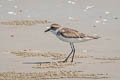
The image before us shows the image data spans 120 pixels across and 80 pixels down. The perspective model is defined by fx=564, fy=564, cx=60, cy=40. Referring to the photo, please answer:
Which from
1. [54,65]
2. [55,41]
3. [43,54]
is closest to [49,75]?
[54,65]

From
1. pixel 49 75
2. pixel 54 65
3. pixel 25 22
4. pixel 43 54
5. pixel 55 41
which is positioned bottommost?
pixel 25 22

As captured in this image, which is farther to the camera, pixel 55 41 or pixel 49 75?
pixel 55 41

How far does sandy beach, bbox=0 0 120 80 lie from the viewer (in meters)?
10.8

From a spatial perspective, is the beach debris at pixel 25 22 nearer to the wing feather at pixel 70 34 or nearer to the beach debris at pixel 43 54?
the beach debris at pixel 43 54

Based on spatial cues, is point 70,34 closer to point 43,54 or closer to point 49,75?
point 43,54

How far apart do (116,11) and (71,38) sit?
6.25 meters

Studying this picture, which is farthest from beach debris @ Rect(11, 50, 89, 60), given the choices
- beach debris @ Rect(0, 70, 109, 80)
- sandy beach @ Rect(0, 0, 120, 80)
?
beach debris @ Rect(0, 70, 109, 80)

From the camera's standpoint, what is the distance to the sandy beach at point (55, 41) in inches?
427

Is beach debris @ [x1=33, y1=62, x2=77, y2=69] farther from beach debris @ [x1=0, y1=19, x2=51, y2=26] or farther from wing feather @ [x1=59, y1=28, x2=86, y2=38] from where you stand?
beach debris @ [x1=0, y1=19, x2=51, y2=26]

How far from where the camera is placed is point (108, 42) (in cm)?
1364

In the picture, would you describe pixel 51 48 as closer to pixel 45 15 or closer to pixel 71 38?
pixel 71 38

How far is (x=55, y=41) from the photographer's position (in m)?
13.9

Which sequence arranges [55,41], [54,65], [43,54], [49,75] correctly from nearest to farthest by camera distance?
[49,75] → [54,65] → [43,54] → [55,41]

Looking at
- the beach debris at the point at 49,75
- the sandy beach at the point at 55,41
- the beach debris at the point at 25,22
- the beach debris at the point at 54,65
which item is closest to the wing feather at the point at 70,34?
the sandy beach at the point at 55,41
